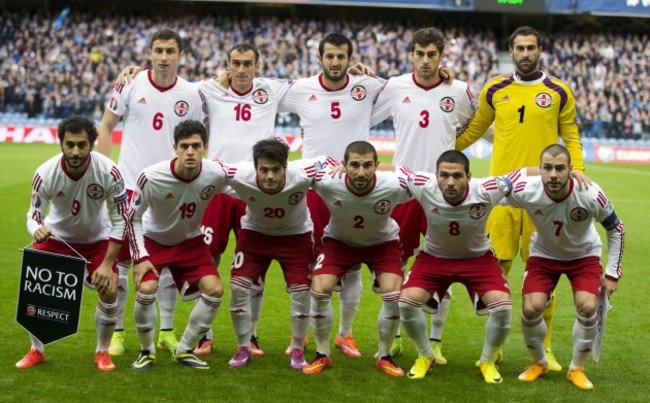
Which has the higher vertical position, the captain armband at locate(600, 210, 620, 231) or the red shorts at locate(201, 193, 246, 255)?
the captain armband at locate(600, 210, 620, 231)

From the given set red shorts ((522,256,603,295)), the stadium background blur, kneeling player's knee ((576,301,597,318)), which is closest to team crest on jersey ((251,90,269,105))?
red shorts ((522,256,603,295))

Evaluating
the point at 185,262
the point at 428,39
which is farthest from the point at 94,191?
the point at 428,39

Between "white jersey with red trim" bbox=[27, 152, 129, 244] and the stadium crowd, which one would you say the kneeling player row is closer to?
"white jersey with red trim" bbox=[27, 152, 129, 244]

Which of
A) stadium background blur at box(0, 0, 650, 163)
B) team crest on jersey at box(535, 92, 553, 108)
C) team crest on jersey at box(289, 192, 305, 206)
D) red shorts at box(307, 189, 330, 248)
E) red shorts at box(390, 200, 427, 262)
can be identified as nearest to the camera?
team crest on jersey at box(289, 192, 305, 206)

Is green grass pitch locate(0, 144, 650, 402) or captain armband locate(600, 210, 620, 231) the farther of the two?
captain armband locate(600, 210, 620, 231)

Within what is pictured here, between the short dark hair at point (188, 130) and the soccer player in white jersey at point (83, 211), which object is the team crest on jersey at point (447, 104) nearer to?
the short dark hair at point (188, 130)

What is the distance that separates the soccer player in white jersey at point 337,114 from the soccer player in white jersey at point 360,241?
0.48 metres

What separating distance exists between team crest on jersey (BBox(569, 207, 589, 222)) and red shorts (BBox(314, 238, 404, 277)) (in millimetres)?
1345

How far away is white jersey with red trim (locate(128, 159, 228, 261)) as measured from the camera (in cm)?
695

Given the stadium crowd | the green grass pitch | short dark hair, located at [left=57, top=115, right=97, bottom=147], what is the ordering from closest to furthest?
the green grass pitch < short dark hair, located at [left=57, top=115, right=97, bottom=147] < the stadium crowd

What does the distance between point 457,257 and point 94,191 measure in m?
2.74

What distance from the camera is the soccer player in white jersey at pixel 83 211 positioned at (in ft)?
21.9

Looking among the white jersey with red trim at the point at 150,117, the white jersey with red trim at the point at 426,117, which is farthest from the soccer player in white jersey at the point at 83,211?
the white jersey with red trim at the point at 426,117

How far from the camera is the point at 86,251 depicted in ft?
23.2
